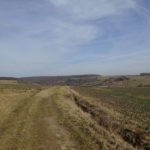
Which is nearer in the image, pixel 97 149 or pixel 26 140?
pixel 97 149

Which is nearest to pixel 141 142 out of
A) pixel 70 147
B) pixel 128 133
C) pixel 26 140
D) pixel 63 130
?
pixel 128 133

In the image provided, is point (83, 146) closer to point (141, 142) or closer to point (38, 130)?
point (38, 130)

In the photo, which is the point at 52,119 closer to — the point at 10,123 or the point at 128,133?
the point at 10,123

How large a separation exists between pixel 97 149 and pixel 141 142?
5.24m

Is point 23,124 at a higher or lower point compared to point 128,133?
higher

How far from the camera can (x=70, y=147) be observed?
9.40 metres

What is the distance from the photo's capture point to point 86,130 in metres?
12.1

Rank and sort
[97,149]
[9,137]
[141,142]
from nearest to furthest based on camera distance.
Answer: [97,149]
[9,137]
[141,142]

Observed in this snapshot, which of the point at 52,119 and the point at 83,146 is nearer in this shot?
the point at 83,146

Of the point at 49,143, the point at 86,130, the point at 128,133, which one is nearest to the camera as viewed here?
the point at 49,143

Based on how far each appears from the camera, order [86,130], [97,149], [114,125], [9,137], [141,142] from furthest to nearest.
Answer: [114,125]
[141,142]
[86,130]
[9,137]
[97,149]

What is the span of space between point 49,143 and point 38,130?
233 cm

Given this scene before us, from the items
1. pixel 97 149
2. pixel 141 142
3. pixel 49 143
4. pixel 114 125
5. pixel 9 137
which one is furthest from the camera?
pixel 114 125

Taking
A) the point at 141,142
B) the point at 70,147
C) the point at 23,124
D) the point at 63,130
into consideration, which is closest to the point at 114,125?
the point at 141,142
